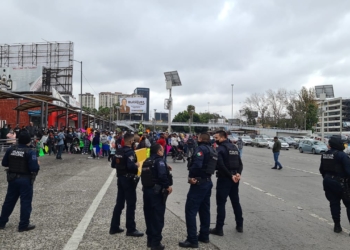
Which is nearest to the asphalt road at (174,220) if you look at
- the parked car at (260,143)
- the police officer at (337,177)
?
the police officer at (337,177)

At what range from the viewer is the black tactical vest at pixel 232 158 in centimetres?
598

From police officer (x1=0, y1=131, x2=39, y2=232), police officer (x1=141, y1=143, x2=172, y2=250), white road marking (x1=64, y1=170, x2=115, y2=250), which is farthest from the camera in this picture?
police officer (x1=0, y1=131, x2=39, y2=232)

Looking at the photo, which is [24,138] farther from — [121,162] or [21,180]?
[121,162]

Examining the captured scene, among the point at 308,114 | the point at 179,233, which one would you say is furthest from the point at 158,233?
the point at 308,114

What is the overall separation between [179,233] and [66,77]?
4819 centimetres

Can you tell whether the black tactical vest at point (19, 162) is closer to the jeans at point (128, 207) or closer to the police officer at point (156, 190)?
the jeans at point (128, 207)

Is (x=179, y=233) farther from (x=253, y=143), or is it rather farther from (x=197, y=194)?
(x=253, y=143)

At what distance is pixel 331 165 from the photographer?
20.2 ft

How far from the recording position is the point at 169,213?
7199 mm

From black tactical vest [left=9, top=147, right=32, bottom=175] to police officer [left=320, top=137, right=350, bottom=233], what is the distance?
5.49m

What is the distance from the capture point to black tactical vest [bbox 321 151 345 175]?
608cm

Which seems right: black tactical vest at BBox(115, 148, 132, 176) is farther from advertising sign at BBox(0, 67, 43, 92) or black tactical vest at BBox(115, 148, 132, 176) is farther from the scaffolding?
the scaffolding

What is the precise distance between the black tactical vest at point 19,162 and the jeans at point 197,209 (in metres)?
2.90

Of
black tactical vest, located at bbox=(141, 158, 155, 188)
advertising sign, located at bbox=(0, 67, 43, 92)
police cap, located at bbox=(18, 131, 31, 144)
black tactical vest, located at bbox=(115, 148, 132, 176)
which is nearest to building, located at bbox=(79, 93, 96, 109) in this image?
advertising sign, located at bbox=(0, 67, 43, 92)
